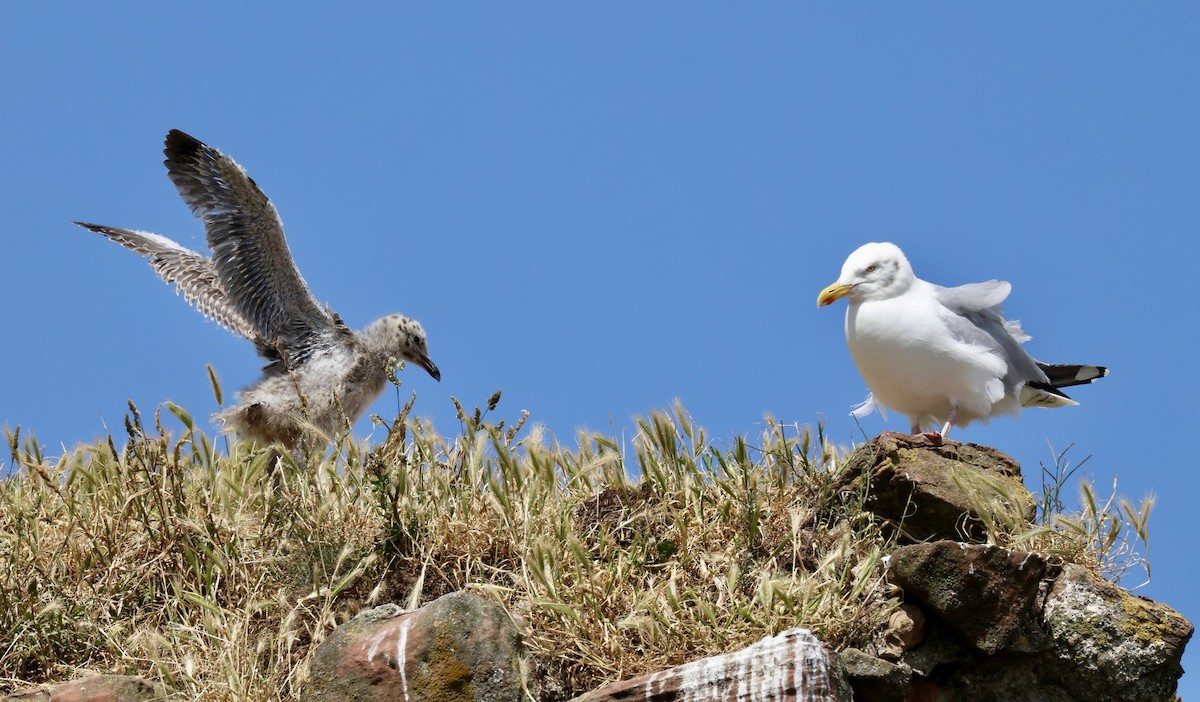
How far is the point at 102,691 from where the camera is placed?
607 cm

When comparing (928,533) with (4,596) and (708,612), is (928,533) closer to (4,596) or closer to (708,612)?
(708,612)

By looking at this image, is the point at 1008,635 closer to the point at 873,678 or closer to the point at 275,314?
the point at 873,678

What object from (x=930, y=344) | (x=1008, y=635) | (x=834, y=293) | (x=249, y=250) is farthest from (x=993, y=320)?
(x=249, y=250)

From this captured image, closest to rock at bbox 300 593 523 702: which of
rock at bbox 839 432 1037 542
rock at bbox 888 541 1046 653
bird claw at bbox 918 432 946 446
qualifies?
rock at bbox 888 541 1046 653

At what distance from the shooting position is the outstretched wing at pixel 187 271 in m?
10.7

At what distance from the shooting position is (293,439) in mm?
9258

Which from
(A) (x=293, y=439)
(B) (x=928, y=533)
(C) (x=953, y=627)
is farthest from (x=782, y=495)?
(A) (x=293, y=439)

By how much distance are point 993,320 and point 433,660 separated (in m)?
4.21

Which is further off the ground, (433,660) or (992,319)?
(992,319)

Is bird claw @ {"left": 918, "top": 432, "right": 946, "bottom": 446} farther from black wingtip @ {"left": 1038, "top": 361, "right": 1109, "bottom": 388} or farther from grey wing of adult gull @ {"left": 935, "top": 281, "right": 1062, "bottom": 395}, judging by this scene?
black wingtip @ {"left": 1038, "top": 361, "right": 1109, "bottom": 388}

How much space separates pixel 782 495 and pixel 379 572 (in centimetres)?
214

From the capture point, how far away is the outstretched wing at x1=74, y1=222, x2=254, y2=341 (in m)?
10.7

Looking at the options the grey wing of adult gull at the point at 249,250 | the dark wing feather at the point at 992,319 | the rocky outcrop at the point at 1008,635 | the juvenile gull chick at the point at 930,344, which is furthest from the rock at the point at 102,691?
the dark wing feather at the point at 992,319

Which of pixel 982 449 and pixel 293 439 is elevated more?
pixel 293 439
